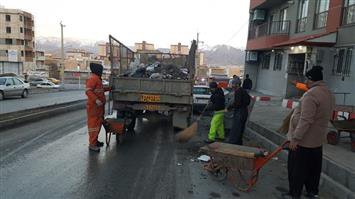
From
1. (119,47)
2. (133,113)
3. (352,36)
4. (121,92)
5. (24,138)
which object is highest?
(352,36)

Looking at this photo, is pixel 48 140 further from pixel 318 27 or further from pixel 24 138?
pixel 318 27

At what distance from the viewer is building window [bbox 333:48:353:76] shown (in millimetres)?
13834

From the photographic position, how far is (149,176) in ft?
19.7

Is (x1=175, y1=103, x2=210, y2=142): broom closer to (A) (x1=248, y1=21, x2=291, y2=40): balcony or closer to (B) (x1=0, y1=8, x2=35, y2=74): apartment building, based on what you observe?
(A) (x1=248, y1=21, x2=291, y2=40): balcony

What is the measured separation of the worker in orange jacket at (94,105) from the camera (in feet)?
25.1

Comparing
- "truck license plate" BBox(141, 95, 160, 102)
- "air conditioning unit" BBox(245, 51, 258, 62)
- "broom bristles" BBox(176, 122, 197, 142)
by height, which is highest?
"air conditioning unit" BBox(245, 51, 258, 62)

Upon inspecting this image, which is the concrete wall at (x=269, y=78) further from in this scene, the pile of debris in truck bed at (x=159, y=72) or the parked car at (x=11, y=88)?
the parked car at (x=11, y=88)

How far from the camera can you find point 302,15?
2012cm

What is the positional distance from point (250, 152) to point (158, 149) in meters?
3.26

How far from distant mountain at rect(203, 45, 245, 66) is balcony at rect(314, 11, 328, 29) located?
83.2 meters

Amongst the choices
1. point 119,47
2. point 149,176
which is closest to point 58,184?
point 149,176

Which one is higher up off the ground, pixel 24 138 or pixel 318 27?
pixel 318 27

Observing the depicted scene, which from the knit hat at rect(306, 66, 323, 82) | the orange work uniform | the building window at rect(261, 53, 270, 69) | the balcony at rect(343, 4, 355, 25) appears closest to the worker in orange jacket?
the orange work uniform

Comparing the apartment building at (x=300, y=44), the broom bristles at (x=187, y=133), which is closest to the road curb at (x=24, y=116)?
the broom bristles at (x=187, y=133)
